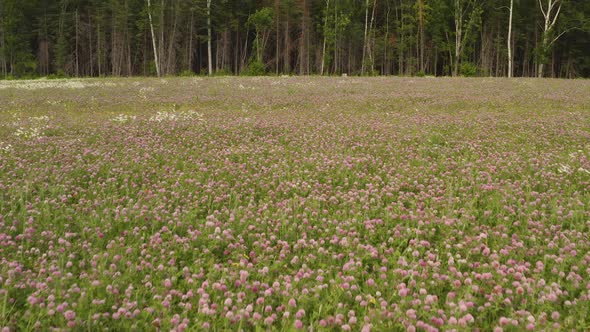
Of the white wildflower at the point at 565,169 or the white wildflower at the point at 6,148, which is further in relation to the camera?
the white wildflower at the point at 6,148

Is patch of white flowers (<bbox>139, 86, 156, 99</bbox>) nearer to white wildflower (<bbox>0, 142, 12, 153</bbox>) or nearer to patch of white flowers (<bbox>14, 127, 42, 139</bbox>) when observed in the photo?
patch of white flowers (<bbox>14, 127, 42, 139</bbox>)

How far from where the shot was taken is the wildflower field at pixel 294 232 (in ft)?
11.3

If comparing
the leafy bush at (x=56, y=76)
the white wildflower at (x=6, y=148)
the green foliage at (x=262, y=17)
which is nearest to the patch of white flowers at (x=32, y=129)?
the white wildflower at (x=6, y=148)

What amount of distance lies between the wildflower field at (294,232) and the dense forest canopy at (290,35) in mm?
53314

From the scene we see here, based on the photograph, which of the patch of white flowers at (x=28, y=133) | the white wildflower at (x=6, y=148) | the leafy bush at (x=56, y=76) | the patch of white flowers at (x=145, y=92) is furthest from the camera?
the leafy bush at (x=56, y=76)

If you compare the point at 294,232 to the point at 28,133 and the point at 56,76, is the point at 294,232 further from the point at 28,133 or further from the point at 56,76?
the point at 56,76

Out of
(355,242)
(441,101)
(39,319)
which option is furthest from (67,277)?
(441,101)

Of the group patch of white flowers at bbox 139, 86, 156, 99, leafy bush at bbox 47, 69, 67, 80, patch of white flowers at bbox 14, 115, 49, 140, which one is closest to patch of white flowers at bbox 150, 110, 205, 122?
patch of white flowers at bbox 14, 115, 49, 140

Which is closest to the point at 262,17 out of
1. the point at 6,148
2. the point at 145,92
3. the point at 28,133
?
the point at 145,92

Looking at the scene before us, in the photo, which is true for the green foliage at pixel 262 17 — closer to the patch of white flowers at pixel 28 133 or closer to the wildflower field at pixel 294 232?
the patch of white flowers at pixel 28 133

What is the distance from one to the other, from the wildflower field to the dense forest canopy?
53.3 meters

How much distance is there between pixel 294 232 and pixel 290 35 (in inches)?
2780

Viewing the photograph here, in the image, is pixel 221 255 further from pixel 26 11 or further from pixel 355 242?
pixel 26 11

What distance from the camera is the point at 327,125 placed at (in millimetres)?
12578
